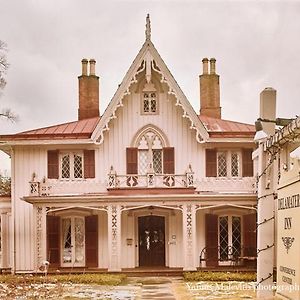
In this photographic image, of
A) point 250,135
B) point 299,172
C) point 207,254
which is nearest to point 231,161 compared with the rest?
point 250,135

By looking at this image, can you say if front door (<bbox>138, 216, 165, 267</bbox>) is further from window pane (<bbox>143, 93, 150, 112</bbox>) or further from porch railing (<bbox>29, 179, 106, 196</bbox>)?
window pane (<bbox>143, 93, 150, 112</bbox>)

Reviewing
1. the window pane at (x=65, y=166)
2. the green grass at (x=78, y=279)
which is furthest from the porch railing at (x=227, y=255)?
the window pane at (x=65, y=166)

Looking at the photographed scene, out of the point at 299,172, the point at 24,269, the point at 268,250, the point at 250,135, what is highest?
the point at 250,135

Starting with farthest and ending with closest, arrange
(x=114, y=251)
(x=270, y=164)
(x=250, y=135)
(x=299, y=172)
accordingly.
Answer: (x=250, y=135), (x=114, y=251), (x=270, y=164), (x=299, y=172)

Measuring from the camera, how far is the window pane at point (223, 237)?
2620 centimetres

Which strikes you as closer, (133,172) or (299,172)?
(299,172)

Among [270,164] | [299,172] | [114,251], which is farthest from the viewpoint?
[114,251]

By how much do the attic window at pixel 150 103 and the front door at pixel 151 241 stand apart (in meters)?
4.06

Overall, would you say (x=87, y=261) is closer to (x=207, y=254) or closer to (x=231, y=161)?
(x=207, y=254)

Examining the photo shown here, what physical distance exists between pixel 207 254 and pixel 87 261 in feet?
14.6

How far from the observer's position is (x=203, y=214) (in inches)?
1035

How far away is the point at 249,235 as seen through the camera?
2598 centimetres

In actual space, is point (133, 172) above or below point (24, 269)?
above

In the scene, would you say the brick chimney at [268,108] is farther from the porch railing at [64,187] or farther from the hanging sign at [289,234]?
the porch railing at [64,187]
